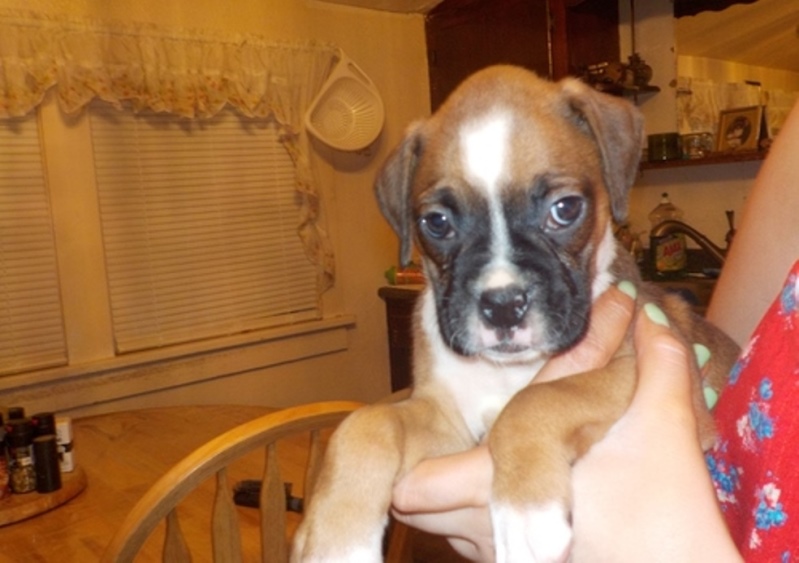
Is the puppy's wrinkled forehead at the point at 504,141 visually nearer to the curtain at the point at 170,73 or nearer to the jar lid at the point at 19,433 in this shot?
the jar lid at the point at 19,433

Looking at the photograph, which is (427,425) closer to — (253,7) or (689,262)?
(689,262)

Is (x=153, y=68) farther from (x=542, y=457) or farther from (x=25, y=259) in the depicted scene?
(x=542, y=457)

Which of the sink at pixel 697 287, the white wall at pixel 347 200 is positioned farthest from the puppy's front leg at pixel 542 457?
the white wall at pixel 347 200

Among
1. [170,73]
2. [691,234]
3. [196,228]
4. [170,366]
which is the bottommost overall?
[170,366]

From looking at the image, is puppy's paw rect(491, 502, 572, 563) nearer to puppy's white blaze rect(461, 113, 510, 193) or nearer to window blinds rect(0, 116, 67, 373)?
puppy's white blaze rect(461, 113, 510, 193)

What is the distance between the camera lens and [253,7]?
5637mm

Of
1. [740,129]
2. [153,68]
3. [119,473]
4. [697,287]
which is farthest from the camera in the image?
[153,68]

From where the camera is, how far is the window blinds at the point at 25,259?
15.5ft

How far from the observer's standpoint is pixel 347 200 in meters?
6.30

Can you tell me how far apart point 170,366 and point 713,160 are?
3.89 metres

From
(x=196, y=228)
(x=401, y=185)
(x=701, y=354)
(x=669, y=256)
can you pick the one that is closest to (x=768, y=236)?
(x=701, y=354)

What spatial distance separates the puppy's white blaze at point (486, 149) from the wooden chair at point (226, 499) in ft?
3.24

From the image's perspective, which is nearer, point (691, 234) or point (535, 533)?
point (535, 533)

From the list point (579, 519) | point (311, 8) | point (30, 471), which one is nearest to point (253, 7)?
point (311, 8)
